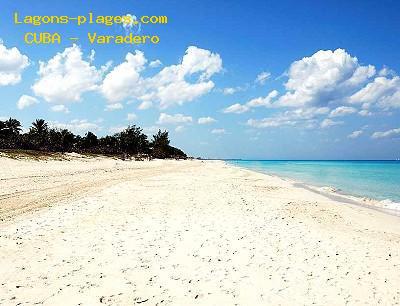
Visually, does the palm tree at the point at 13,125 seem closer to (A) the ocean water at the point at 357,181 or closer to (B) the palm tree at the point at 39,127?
(B) the palm tree at the point at 39,127

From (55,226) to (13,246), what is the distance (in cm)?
239

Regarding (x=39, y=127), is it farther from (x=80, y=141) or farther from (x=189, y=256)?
(x=189, y=256)

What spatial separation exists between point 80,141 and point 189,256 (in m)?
128

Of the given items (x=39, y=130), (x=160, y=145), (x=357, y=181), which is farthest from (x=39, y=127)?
(x=357, y=181)

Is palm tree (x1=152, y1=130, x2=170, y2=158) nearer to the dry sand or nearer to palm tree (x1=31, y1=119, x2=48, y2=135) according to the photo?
palm tree (x1=31, y1=119, x2=48, y2=135)

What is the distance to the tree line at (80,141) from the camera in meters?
94.1

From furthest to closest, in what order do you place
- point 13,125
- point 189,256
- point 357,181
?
point 13,125, point 357,181, point 189,256

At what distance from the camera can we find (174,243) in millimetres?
10398

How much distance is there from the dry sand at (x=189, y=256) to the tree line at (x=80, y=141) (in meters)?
68.1

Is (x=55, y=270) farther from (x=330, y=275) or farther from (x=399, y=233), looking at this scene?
(x=399, y=233)

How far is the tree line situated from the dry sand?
224 ft

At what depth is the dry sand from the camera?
7.05m

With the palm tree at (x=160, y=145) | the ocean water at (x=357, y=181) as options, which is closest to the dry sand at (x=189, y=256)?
the ocean water at (x=357, y=181)

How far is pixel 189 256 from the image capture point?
9.27m
